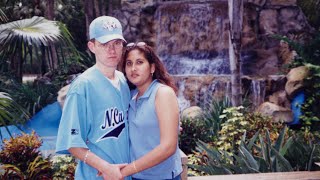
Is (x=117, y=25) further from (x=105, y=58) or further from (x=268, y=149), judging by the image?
(x=268, y=149)

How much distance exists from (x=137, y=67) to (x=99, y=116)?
35cm

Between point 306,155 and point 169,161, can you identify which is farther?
point 306,155

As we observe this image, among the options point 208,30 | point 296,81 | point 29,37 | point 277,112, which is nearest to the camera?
Answer: point 29,37

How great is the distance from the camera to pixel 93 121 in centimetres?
209

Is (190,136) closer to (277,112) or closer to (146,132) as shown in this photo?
(277,112)

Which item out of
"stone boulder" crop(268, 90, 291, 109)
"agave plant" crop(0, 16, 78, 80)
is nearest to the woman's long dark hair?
"agave plant" crop(0, 16, 78, 80)

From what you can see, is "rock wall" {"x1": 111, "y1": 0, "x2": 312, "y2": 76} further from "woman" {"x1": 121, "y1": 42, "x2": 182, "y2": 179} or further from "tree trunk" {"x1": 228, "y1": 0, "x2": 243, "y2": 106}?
"woman" {"x1": 121, "y1": 42, "x2": 182, "y2": 179}

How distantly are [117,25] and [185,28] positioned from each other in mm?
12920

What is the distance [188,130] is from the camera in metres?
7.48

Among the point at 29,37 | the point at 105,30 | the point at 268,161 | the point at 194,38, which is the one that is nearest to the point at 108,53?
the point at 105,30

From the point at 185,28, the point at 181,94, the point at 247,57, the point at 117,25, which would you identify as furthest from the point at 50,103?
the point at 117,25

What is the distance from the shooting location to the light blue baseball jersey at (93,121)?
79.9 inches

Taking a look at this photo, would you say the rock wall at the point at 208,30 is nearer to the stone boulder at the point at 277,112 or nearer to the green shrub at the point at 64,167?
the stone boulder at the point at 277,112

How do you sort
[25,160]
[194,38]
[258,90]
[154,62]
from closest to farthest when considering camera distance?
1. [154,62]
2. [25,160]
3. [258,90]
4. [194,38]
